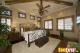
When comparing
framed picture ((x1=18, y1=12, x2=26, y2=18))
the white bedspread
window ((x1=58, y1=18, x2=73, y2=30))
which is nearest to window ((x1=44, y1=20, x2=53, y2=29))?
the white bedspread

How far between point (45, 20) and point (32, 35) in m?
1.89

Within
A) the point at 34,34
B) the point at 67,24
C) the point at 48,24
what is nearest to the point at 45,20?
the point at 48,24

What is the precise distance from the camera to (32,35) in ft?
20.0

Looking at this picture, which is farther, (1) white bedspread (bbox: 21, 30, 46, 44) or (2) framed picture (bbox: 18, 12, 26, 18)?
(2) framed picture (bbox: 18, 12, 26, 18)

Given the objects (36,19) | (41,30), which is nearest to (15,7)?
(36,19)

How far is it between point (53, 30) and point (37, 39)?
1.50m

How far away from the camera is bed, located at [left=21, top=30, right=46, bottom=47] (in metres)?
5.86

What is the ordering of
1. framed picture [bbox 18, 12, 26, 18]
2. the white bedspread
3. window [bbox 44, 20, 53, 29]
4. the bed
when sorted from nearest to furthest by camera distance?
the bed
the white bedspread
framed picture [bbox 18, 12, 26, 18]
window [bbox 44, 20, 53, 29]

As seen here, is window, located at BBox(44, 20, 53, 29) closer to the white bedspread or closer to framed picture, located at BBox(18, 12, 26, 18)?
the white bedspread

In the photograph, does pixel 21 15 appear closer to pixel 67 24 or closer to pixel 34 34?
pixel 34 34

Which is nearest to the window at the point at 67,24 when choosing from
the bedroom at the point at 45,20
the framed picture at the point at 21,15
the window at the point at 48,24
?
the bedroom at the point at 45,20

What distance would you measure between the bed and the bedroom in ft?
0.83

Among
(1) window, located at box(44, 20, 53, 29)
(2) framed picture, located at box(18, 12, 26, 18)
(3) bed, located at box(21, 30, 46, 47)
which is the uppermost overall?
(2) framed picture, located at box(18, 12, 26, 18)

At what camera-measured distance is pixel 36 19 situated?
6.98 m
